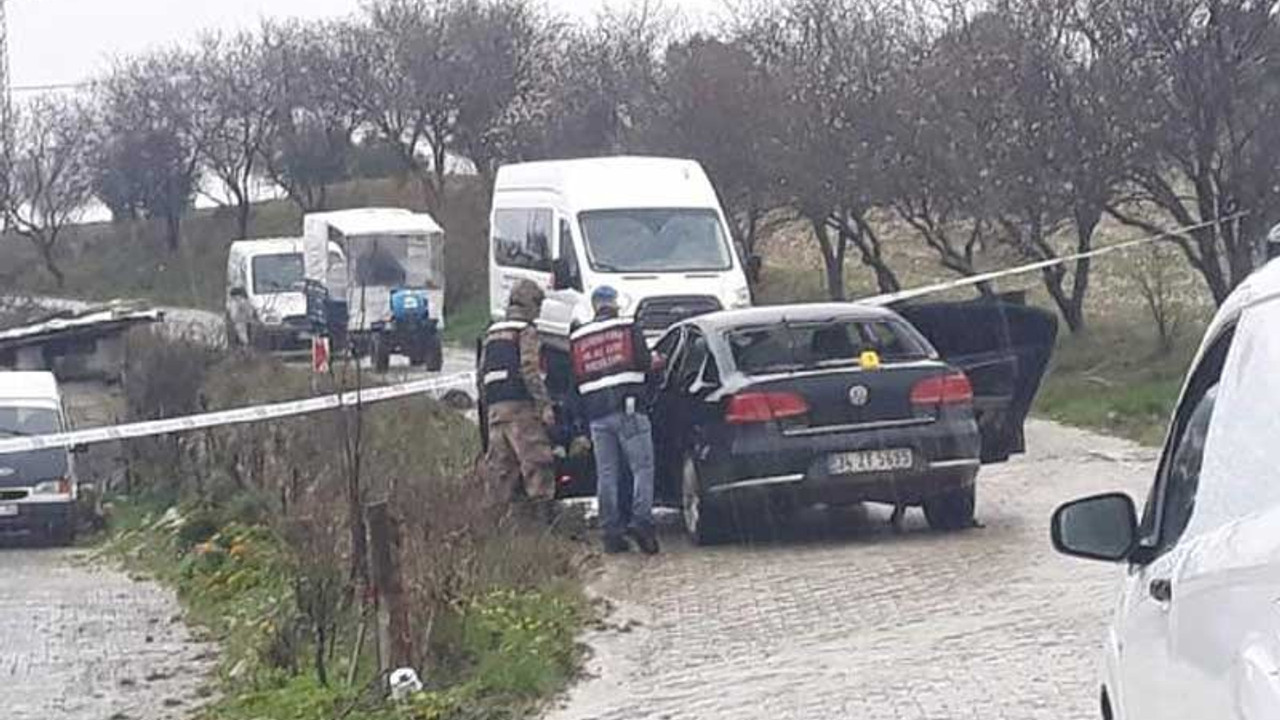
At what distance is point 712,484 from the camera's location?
15250mm

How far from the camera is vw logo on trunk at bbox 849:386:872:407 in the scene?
15203 mm

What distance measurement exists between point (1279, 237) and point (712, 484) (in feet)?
29.1

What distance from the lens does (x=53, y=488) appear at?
2581cm

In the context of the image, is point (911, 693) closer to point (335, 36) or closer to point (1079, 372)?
point (1079, 372)

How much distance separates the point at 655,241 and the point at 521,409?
991 cm

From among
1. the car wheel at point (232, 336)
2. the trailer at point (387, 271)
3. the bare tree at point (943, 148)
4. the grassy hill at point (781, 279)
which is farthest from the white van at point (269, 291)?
the bare tree at point (943, 148)

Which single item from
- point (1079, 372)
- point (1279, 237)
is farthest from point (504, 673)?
point (1079, 372)

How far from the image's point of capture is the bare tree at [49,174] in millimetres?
72188

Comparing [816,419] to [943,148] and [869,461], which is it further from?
[943,148]

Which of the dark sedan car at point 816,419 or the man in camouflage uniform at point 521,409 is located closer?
the dark sedan car at point 816,419

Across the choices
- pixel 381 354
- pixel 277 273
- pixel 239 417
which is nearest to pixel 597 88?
pixel 277 273

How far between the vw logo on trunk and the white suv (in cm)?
868

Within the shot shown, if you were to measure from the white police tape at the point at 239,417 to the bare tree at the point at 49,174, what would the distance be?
4348cm

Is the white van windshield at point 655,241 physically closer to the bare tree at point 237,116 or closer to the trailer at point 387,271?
the trailer at point 387,271
